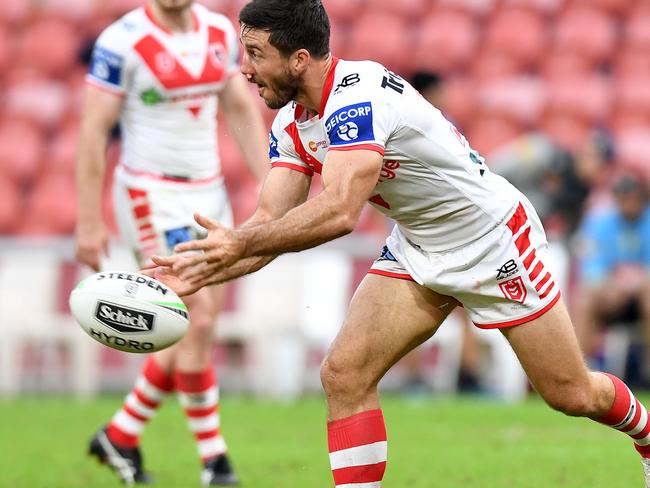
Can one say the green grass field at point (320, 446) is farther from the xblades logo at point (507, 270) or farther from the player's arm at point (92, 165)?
the xblades logo at point (507, 270)

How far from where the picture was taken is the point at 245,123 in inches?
293

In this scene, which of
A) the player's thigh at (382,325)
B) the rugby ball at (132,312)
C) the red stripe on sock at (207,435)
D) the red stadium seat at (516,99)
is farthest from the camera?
the red stadium seat at (516,99)

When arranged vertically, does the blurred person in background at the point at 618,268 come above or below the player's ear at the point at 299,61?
below

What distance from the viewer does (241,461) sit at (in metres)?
A: 8.27

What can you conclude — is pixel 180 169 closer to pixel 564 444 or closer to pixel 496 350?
pixel 564 444

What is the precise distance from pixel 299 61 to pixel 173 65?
2408 mm

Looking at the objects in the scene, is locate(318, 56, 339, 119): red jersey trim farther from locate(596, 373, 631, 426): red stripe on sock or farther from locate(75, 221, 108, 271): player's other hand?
locate(75, 221, 108, 271): player's other hand

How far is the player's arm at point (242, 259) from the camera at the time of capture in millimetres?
4566

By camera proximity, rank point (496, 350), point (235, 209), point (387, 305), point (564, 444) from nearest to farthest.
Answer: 1. point (387, 305)
2. point (564, 444)
3. point (496, 350)
4. point (235, 209)

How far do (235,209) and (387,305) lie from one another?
28.2ft

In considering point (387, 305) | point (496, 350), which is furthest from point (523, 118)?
point (387, 305)

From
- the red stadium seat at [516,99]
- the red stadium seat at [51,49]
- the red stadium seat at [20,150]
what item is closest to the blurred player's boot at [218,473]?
the red stadium seat at [516,99]

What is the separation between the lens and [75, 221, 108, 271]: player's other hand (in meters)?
7.25

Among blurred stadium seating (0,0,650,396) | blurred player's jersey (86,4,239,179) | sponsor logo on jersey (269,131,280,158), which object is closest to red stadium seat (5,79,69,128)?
blurred stadium seating (0,0,650,396)
